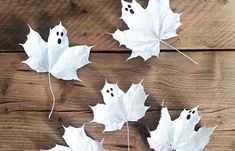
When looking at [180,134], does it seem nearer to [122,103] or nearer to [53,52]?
[122,103]

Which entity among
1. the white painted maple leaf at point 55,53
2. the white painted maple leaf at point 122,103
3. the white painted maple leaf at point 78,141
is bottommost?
the white painted maple leaf at point 78,141

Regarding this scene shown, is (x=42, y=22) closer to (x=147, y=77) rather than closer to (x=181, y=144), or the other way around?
(x=147, y=77)

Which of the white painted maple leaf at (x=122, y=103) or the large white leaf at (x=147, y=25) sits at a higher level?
the large white leaf at (x=147, y=25)

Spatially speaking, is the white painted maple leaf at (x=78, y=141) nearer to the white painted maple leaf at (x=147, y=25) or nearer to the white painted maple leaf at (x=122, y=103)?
the white painted maple leaf at (x=122, y=103)

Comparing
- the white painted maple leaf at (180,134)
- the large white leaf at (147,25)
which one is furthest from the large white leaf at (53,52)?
the white painted maple leaf at (180,134)

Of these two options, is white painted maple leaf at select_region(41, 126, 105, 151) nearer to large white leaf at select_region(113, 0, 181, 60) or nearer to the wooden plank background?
the wooden plank background

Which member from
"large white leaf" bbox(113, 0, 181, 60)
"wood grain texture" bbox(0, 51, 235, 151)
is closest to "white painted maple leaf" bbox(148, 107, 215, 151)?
"wood grain texture" bbox(0, 51, 235, 151)
